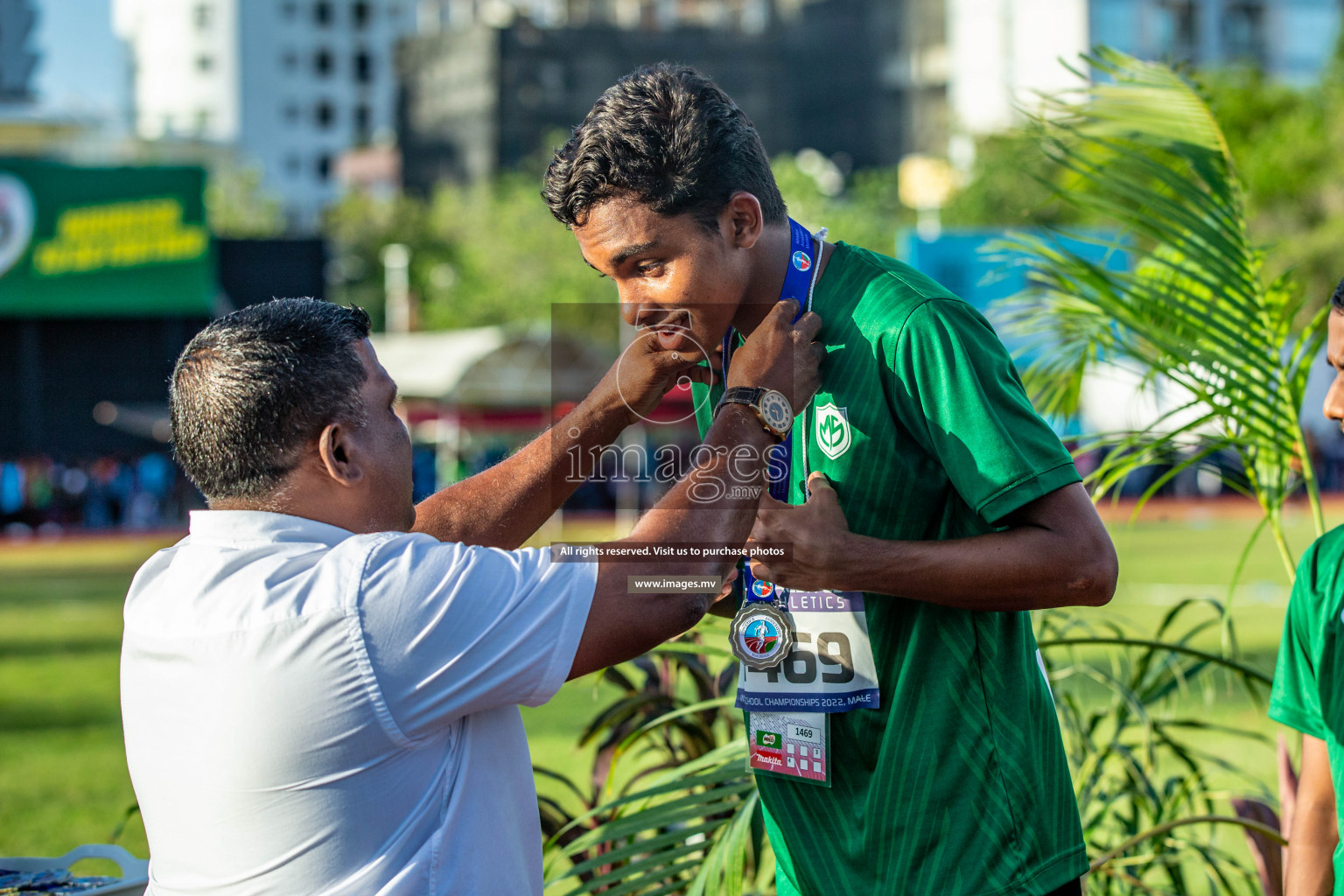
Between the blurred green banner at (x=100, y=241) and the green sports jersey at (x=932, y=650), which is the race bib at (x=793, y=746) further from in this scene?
the blurred green banner at (x=100, y=241)

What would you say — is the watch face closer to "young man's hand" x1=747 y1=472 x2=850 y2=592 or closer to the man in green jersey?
"young man's hand" x1=747 y1=472 x2=850 y2=592

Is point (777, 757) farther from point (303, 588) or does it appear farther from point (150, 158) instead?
point (150, 158)

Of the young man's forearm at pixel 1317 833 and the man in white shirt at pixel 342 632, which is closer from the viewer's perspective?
the man in white shirt at pixel 342 632

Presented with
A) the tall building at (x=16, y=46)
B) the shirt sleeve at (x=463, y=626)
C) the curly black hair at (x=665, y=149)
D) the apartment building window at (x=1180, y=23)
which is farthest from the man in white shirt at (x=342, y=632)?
the apartment building window at (x=1180, y=23)

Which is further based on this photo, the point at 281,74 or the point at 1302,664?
the point at 281,74

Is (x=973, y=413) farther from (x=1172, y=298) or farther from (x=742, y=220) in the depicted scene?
(x=1172, y=298)

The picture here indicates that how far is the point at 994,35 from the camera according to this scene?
6203cm

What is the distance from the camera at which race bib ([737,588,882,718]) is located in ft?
5.83

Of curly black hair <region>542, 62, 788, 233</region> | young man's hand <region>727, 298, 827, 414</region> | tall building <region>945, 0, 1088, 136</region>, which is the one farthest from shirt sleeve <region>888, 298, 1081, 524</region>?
tall building <region>945, 0, 1088, 136</region>

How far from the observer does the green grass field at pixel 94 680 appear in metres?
5.82

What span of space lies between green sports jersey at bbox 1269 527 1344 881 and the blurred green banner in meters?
27.5

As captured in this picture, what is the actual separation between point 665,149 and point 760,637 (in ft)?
2.32

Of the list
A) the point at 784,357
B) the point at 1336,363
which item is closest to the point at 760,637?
the point at 784,357

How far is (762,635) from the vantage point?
184 cm
